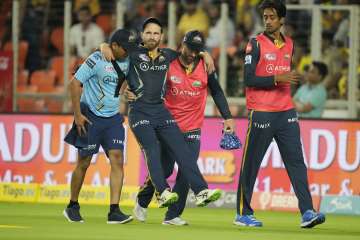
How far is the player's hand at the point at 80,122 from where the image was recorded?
45.9 feet

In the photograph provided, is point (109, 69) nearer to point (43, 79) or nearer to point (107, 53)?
point (107, 53)

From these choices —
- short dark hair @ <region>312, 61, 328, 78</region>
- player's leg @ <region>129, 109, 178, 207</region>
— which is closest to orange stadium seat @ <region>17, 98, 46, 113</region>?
short dark hair @ <region>312, 61, 328, 78</region>

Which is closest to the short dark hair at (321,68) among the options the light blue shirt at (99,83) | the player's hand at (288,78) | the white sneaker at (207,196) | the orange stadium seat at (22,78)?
the orange stadium seat at (22,78)

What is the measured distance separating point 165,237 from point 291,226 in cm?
303

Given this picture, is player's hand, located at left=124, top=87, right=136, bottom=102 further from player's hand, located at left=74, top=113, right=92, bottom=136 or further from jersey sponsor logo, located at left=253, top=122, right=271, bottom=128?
jersey sponsor logo, located at left=253, top=122, right=271, bottom=128

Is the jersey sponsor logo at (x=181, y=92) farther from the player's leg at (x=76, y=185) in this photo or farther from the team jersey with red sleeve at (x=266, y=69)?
the player's leg at (x=76, y=185)

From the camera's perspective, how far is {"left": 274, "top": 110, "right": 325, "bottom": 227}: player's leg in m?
13.7

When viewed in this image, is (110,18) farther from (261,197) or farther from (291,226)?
(291,226)

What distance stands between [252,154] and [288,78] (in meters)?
1.06

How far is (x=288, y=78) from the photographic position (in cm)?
1348

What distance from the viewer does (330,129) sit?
1828 centimetres

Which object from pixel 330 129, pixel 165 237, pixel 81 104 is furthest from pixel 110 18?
pixel 165 237

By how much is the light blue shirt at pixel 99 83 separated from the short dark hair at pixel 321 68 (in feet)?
22.5

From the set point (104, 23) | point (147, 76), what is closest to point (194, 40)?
point (147, 76)
